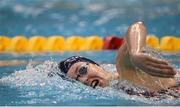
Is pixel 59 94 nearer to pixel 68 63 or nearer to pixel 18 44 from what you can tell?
pixel 68 63

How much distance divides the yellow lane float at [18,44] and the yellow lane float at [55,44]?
0.39 meters

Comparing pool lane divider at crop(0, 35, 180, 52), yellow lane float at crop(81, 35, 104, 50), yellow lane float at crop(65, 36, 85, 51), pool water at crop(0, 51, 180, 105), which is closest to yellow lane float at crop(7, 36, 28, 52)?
pool lane divider at crop(0, 35, 180, 52)

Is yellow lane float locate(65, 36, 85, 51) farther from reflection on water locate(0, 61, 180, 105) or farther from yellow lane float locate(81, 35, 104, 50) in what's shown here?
reflection on water locate(0, 61, 180, 105)

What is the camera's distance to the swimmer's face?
2.70 meters

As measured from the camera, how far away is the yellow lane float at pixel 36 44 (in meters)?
7.42

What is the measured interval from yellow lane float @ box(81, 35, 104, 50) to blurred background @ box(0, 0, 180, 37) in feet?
2.00

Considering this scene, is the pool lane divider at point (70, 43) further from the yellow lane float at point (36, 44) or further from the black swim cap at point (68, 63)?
the black swim cap at point (68, 63)

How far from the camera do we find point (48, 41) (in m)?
7.61

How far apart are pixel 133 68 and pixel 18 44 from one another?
16.7 ft

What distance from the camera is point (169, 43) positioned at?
23.7ft

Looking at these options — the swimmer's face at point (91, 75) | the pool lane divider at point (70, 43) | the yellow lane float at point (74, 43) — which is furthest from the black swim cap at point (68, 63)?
the yellow lane float at point (74, 43)

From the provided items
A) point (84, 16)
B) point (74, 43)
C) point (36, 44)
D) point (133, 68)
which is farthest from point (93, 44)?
point (133, 68)

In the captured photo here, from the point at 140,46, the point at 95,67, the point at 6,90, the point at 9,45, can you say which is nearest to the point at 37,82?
the point at 6,90

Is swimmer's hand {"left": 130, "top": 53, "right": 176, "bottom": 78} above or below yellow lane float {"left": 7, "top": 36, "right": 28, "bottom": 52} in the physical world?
below
